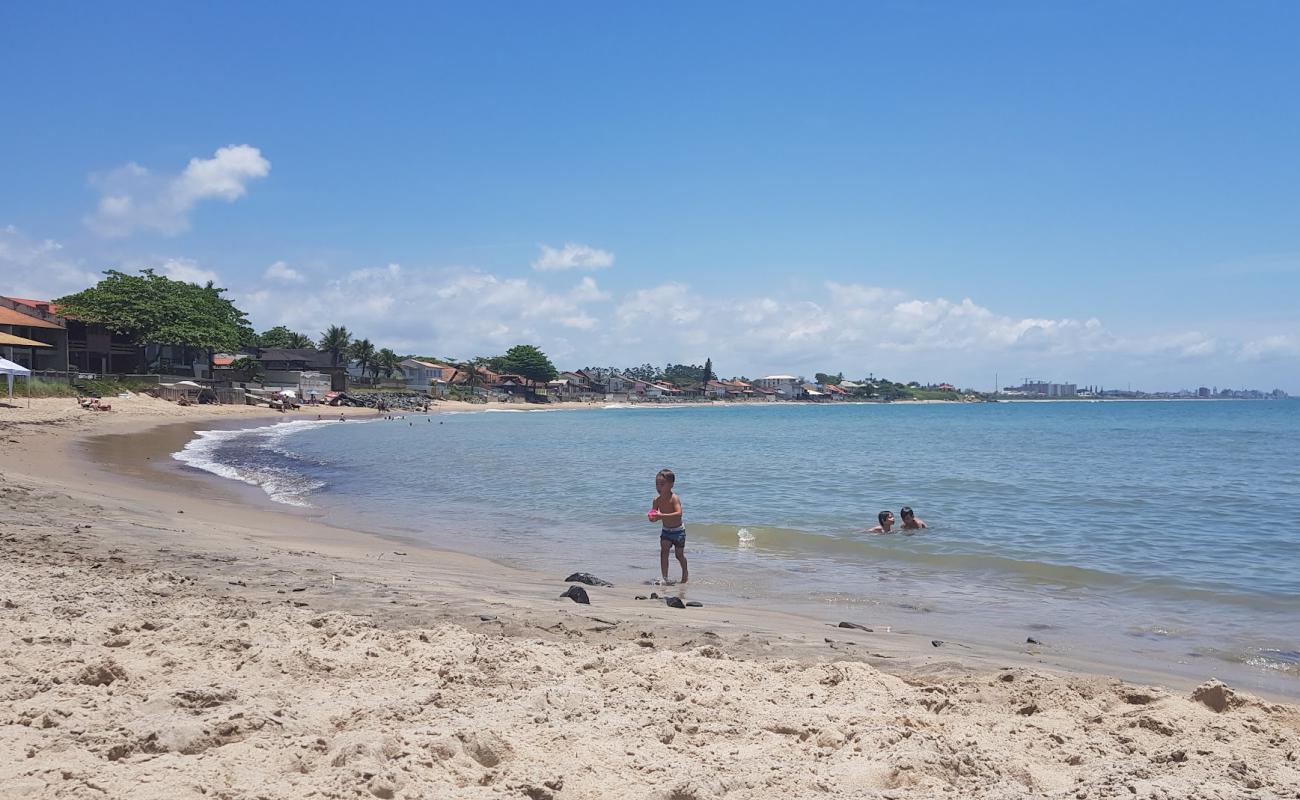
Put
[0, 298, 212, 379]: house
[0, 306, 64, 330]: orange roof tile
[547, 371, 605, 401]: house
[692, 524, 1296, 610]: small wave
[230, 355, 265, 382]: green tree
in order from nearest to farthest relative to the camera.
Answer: [692, 524, 1296, 610]: small wave → [0, 306, 64, 330]: orange roof tile → [0, 298, 212, 379]: house → [230, 355, 265, 382]: green tree → [547, 371, 605, 401]: house

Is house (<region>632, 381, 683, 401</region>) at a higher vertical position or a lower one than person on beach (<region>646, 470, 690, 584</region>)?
higher

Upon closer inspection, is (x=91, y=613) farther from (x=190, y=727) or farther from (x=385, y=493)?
(x=385, y=493)

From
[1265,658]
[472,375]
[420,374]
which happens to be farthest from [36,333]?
[472,375]

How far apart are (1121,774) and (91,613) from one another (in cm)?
659

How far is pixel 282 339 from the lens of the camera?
375ft

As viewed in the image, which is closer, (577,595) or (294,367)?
(577,595)

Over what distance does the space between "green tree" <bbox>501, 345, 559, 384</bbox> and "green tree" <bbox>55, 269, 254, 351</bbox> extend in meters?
66.1

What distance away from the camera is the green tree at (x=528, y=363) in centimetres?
13350

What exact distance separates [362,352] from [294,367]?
13.2 metres

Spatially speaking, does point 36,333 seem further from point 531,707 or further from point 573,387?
point 573,387

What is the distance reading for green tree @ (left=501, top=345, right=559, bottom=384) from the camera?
134 m

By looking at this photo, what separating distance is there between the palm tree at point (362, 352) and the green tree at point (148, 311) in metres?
39.0

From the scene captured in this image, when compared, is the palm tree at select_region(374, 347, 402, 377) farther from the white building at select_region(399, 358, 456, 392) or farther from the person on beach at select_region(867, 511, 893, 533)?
the person on beach at select_region(867, 511, 893, 533)

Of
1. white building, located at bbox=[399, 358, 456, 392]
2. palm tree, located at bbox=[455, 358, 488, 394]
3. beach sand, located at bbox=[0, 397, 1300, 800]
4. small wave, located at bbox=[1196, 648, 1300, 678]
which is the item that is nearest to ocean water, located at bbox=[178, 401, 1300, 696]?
small wave, located at bbox=[1196, 648, 1300, 678]
